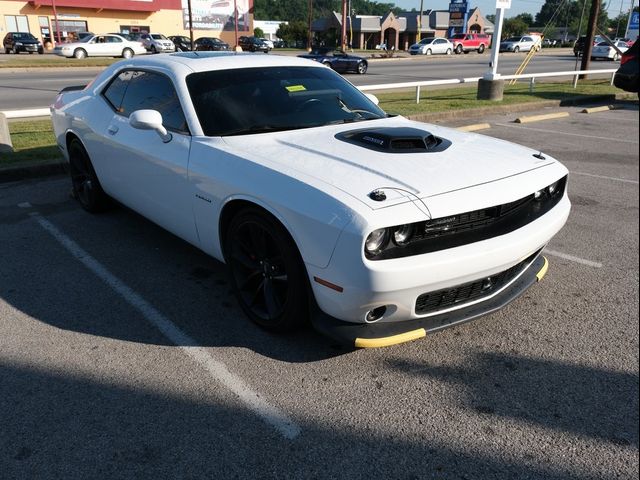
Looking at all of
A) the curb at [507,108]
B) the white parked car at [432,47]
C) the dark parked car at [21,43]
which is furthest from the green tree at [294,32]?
the curb at [507,108]

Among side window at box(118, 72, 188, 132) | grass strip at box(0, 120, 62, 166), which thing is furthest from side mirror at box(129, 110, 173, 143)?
grass strip at box(0, 120, 62, 166)

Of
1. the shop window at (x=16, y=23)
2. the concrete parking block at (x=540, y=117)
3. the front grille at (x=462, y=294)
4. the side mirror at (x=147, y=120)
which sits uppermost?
the shop window at (x=16, y=23)

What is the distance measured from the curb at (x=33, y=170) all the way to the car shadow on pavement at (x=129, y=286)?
1425 mm

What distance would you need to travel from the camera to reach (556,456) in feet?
7.57

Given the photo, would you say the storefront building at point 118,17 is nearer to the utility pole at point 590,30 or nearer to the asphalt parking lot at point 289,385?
the utility pole at point 590,30

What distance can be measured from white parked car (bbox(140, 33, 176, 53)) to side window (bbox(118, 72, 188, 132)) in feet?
126

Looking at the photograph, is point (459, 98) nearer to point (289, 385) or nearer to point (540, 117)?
point (540, 117)

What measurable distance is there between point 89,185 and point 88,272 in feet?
4.78

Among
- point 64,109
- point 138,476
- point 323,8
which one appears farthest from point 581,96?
point 323,8

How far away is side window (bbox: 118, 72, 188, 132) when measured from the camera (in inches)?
155

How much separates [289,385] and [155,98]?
261 centimetres

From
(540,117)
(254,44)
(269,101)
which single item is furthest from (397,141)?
(254,44)

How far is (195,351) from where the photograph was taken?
3.20 meters

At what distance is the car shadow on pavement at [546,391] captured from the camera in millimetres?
2484
